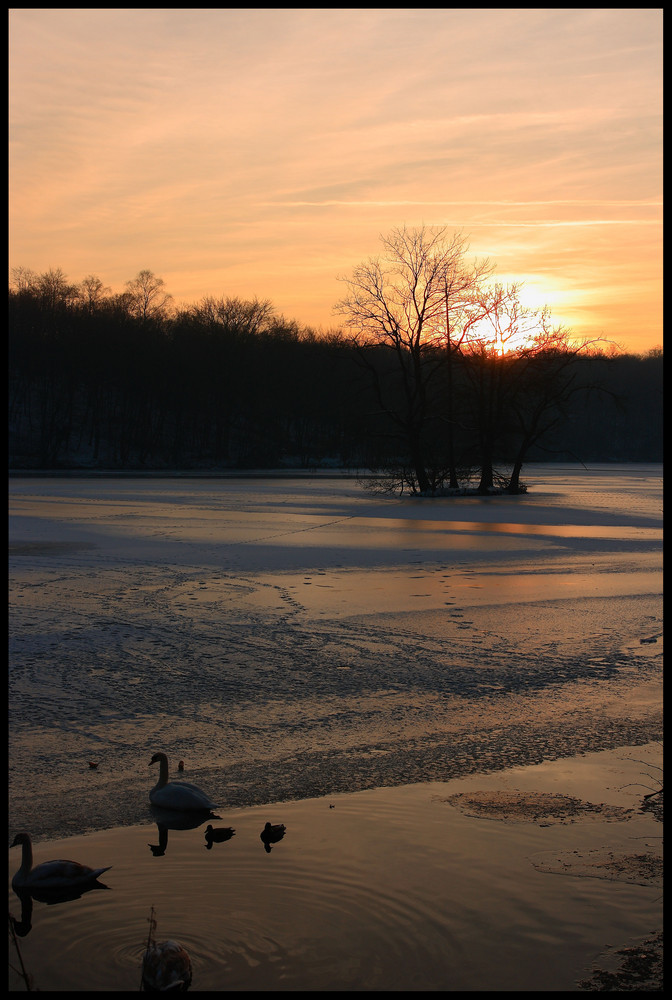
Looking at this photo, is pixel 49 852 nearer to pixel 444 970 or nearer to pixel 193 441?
pixel 444 970

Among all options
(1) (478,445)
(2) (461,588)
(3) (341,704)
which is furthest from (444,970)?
(1) (478,445)

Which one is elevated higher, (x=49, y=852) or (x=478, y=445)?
(x=478, y=445)

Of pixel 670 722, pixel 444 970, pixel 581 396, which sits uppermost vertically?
pixel 581 396

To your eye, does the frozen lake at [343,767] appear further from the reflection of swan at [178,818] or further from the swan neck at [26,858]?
the swan neck at [26,858]

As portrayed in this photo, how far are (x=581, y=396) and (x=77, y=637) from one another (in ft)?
383

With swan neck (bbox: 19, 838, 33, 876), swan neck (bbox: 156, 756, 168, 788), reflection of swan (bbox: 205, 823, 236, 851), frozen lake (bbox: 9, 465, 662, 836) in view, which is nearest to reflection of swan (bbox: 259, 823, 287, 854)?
reflection of swan (bbox: 205, 823, 236, 851)

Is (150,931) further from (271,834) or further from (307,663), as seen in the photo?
(307,663)

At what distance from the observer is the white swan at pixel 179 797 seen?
4879 millimetres

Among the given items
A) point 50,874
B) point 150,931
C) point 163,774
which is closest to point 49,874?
point 50,874

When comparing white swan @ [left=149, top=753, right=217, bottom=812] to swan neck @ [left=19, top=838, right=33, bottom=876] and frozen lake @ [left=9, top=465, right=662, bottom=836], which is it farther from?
swan neck @ [left=19, top=838, right=33, bottom=876]

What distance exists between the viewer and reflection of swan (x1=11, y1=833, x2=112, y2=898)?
4.06 m

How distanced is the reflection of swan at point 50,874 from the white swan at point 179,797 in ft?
2.52

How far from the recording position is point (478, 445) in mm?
42000

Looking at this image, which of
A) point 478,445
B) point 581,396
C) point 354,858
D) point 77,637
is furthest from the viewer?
point 581,396
